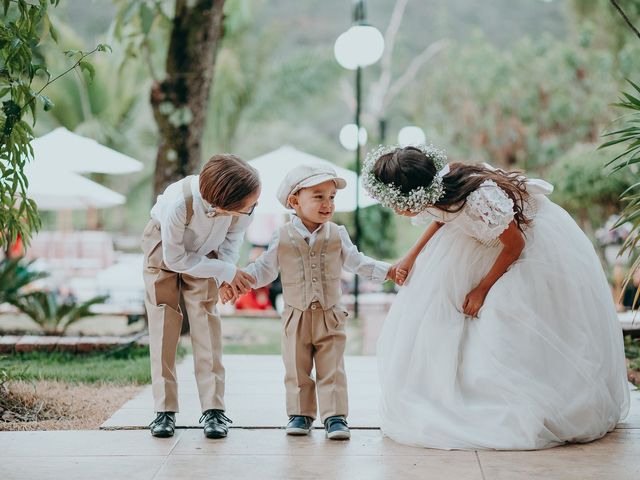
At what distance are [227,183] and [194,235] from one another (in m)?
0.42

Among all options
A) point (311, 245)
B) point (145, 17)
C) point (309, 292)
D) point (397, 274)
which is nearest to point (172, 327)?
point (309, 292)

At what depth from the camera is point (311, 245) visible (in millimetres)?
4598

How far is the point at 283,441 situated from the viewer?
4.41 meters

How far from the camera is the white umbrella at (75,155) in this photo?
10008mm

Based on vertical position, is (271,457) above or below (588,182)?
below

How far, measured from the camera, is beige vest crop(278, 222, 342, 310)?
181 inches

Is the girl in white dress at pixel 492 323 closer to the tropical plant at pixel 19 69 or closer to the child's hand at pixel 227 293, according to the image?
the child's hand at pixel 227 293

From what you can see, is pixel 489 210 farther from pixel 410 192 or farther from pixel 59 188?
pixel 59 188

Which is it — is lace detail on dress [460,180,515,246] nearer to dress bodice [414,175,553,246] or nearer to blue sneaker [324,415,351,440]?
dress bodice [414,175,553,246]

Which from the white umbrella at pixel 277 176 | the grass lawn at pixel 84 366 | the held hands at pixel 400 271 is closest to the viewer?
the held hands at pixel 400 271

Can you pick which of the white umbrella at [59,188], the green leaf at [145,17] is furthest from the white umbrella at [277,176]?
the green leaf at [145,17]

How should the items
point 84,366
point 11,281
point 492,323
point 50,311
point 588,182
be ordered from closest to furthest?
point 492,323
point 84,366
point 50,311
point 11,281
point 588,182

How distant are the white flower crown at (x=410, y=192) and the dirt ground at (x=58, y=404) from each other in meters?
1.93

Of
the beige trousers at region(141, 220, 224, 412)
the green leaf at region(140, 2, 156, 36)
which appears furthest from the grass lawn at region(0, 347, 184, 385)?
the green leaf at region(140, 2, 156, 36)
